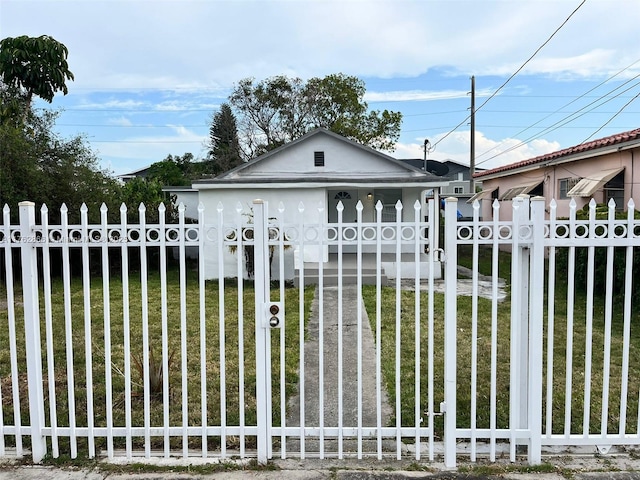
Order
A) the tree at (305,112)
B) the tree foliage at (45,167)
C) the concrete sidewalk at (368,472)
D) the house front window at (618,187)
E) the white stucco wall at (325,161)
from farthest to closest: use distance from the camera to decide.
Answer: the tree at (305,112), the white stucco wall at (325,161), the tree foliage at (45,167), the house front window at (618,187), the concrete sidewalk at (368,472)

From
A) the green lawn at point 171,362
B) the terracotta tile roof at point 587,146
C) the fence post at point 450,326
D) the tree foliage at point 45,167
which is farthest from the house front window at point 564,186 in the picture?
the tree foliage at point 45,167

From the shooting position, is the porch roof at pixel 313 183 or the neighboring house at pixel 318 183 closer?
the porch roof at pixel 313 183

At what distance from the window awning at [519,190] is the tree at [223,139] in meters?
21.3

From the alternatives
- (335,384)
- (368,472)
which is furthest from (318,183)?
(368,472)

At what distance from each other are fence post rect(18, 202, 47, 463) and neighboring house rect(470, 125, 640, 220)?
27.7 feet

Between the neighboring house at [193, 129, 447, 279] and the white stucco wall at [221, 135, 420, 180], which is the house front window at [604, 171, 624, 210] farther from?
the white stucco wall at [221, 135, 420, 180]

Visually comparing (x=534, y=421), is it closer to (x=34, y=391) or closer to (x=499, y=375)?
(x=499, y=375)

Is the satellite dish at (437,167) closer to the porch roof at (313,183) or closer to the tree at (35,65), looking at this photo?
the porch roof at (313,183)

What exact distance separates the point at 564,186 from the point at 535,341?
13086 millimetres

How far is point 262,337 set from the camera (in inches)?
115

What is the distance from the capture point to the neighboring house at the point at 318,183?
39.6 feet

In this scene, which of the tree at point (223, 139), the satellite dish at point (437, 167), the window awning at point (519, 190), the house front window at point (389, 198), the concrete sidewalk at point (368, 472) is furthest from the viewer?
the satellite dish at point (437, 167)

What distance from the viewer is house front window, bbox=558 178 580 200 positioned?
13371 millimetres

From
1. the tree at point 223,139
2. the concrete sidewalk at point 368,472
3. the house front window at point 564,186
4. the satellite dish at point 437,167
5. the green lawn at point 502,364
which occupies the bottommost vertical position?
the green lawn at point 502,364
